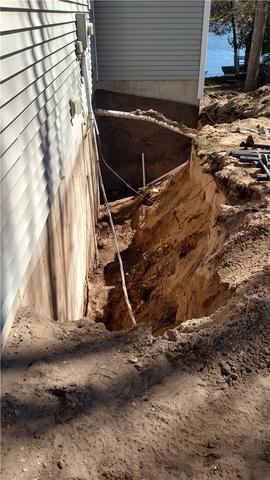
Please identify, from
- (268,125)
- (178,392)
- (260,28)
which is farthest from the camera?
(260,28)

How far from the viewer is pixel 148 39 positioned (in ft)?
39.0

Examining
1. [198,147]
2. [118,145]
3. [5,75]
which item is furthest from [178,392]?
[118,145]

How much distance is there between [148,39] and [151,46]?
20 centimetres

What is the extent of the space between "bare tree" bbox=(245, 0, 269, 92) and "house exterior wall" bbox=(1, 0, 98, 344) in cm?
1077

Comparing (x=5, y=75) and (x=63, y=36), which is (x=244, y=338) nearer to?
(x=5, y=75)

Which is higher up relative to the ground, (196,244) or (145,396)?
(145,396)

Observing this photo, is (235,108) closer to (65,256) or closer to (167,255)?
(167,255)

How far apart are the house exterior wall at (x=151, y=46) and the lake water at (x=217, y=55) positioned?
11134 mm

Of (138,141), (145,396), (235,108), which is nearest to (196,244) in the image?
(145,396)

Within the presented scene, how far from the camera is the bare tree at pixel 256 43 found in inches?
599

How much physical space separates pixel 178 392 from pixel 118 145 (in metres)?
11.1

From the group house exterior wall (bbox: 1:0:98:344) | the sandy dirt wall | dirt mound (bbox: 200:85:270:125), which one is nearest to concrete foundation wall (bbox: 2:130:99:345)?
house exterior wall (bbox: 1:0:98:344)

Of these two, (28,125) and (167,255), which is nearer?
(28,125)

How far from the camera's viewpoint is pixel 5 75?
3.03 meters
